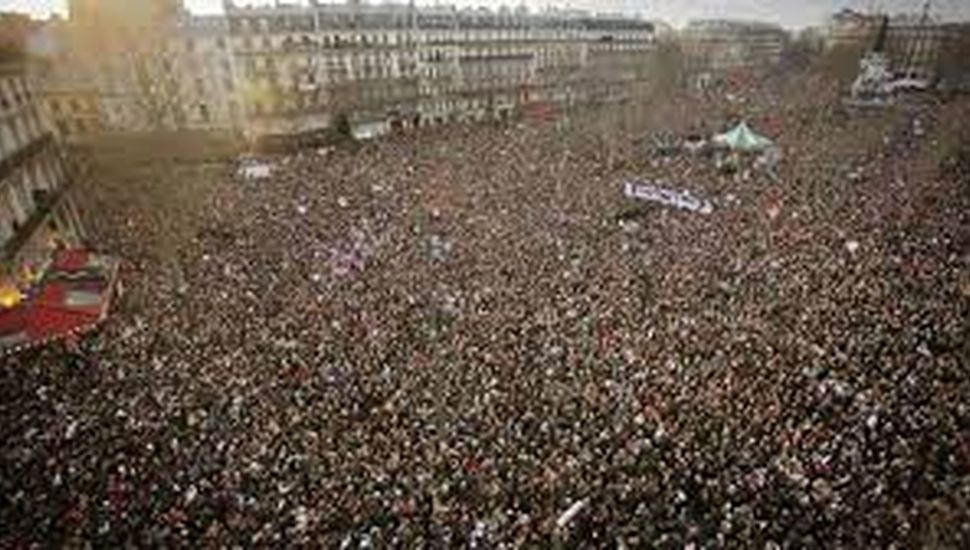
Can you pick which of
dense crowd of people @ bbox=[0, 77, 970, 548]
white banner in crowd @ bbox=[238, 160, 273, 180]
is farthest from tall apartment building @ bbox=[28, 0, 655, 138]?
dense crowd of people @ bbox=[0, 77, 970, 548]

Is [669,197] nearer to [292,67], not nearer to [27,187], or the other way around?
[27,187]

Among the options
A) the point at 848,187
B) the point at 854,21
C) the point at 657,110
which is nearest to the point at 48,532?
the point at 848,187

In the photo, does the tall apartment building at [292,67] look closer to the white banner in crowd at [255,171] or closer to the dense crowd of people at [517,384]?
the white banner in crowd at [255,171]

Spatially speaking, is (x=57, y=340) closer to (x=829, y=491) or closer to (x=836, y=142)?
(x=829, y=491)

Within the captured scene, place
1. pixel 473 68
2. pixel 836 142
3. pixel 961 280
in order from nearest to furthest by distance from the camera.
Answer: pixel 961 280, pixel 836 142, pixel 473 68

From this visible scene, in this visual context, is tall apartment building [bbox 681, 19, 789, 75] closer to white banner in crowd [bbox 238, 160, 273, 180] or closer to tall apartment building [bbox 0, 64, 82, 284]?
white banner in crowd [bbox 238, 160, 273, 180]
